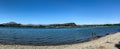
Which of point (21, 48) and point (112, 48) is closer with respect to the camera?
point (112, 48)

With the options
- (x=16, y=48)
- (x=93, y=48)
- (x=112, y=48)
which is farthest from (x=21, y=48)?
(x=112, y=48)

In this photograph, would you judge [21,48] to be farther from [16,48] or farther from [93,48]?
[93,48]

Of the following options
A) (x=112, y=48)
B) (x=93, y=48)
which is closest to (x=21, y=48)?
(x=93, y=48)

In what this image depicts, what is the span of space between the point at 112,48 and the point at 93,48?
2.60 meters

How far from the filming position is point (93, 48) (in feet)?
90.3

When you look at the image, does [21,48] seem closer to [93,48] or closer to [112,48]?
[93,48]

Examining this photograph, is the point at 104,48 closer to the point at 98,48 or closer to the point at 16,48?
the point at 98,48

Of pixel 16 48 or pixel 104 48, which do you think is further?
pixel 16 48

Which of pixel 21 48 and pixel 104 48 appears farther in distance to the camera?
pixel 21 48

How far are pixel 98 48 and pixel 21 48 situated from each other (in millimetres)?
11400

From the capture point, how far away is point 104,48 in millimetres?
26484

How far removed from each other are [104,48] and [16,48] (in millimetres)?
12968

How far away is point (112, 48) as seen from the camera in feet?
86.9
